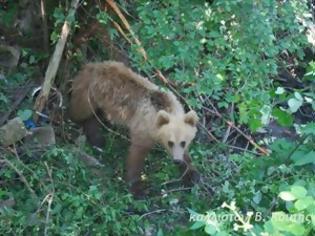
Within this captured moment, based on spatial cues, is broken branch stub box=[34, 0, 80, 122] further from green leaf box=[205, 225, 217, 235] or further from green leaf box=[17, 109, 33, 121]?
green leaf box=[205, 225, 217, 235]

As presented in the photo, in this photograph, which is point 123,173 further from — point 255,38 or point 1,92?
point 255,38

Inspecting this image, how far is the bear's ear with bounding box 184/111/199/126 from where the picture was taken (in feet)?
22.2

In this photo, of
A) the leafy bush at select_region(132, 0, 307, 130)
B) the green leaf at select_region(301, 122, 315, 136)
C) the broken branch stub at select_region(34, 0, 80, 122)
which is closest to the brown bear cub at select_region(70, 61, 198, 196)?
the broken branch stub at select_region(34, 0, 80, 122)

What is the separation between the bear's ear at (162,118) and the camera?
6734mm

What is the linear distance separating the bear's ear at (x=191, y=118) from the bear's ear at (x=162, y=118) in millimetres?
162

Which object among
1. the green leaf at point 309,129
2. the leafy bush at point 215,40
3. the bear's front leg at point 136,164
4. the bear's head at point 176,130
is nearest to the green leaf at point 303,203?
the green leaf at point 309,129

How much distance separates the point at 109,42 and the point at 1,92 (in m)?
1.25

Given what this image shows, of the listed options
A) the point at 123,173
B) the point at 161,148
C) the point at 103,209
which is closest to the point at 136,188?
the point at 123,173

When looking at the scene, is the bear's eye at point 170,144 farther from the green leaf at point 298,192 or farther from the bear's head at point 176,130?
the green leaf at point 298,192

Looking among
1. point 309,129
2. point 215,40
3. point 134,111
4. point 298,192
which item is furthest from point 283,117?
point 134,111

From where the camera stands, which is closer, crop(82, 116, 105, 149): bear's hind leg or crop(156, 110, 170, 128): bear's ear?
crop(156, 110, 170, 128): bear's ear

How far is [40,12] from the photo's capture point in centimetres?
737

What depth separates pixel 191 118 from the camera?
22.2ft

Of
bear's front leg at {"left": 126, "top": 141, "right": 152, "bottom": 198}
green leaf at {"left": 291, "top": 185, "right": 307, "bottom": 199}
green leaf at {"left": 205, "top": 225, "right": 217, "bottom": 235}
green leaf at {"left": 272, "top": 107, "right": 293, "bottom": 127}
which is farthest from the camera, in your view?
bear's front leg at {"left": 126, "top": 141, "right": 152, "bottom": 198}
